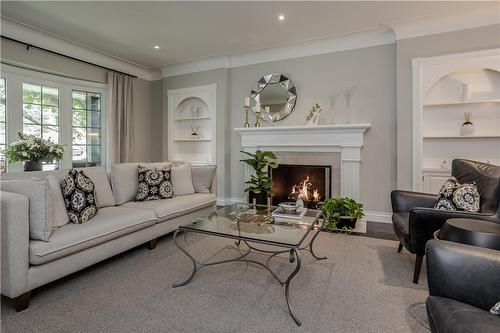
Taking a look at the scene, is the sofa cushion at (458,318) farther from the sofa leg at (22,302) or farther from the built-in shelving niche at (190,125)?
the built-in shelving niche at (190,125)

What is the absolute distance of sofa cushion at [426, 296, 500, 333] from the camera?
950 mm

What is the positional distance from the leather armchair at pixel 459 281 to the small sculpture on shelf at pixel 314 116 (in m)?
2.94

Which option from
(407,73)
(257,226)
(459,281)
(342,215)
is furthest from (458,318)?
(407,73)

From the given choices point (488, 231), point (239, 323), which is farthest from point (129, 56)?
point (488, 231)

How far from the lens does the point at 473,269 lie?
1.17 metres

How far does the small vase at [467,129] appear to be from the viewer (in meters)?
3.32

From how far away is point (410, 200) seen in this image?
259 cm

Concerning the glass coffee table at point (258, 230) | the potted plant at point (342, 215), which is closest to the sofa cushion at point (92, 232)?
the glass coffee table at point (258, 230)

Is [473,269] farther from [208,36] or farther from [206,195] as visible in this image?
[208,36]

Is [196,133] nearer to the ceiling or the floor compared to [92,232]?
nearer to the ceiling

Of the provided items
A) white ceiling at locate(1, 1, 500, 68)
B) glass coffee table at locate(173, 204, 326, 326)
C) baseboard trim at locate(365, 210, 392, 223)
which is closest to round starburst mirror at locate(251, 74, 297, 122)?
white ceiling at locate(1, 1, 500, 68)

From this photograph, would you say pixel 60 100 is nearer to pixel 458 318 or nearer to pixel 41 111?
pixel 41 111

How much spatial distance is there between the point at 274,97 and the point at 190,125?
189 cm

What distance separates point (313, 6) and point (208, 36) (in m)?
→ 1.54
